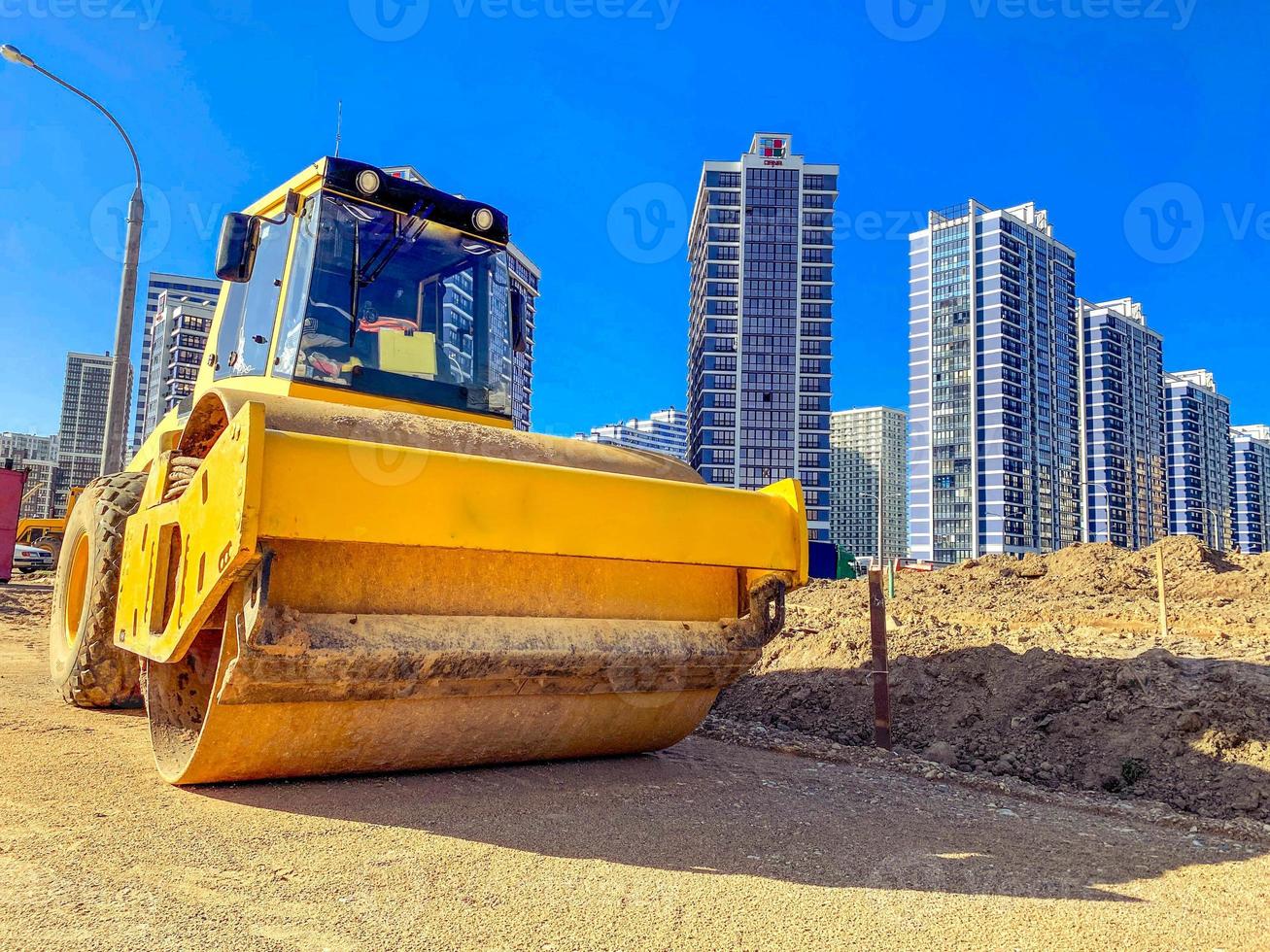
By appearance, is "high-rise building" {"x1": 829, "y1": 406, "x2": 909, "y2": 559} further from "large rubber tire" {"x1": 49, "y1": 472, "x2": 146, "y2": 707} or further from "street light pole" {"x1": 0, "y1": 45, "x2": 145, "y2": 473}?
"large rubber tire" {"x1": 49, "y1": 472, "x2": 146, "y2": 707}

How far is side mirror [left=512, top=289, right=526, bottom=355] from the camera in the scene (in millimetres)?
5473

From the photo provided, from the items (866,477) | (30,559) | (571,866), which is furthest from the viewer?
(866,477)

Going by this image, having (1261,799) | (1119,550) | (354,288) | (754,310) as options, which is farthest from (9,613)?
(754,310)

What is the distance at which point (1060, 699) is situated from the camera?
6.62m

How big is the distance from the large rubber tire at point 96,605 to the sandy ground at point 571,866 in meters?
0.51

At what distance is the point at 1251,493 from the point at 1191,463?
741 inches

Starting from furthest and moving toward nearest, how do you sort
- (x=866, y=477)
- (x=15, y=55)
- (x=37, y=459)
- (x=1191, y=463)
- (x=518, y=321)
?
1. (x=866, y=477)
2. (x=1191, y=463)
3. (x=37, y=459)
4. (x=15, y=55)
5. (x=518, y=321)

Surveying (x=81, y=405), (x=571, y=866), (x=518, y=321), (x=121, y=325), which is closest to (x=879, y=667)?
(x=518, y=321)

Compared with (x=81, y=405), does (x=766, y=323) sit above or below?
above

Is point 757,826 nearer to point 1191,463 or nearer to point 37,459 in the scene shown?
point 37,459

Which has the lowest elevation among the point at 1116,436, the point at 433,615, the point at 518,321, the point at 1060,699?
the point at 1060,699

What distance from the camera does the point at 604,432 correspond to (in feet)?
578

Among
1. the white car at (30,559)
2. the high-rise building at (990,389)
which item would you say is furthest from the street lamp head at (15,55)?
the high-rise building at (990,389)

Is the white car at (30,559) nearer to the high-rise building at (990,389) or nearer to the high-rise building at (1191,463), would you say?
the high-rise building at (990,389)
